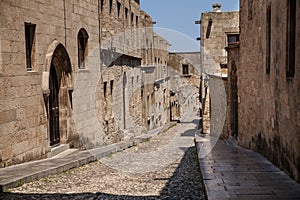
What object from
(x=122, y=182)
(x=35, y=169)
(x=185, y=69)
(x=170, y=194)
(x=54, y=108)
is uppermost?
(x=185, y=69)

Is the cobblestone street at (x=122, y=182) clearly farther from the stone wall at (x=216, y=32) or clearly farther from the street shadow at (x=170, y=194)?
the stone wall at (x=216, y=32)

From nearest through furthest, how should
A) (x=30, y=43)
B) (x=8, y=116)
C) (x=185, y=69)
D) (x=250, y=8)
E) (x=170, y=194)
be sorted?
(x=170, y=194) → (x=8, y=116) → (x=30, y=43) → (x=250, y=8) → (x=185, y=69)

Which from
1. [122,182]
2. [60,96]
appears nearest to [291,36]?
[122,182]

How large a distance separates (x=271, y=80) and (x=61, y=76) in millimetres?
6037

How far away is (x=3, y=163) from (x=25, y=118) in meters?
1.28

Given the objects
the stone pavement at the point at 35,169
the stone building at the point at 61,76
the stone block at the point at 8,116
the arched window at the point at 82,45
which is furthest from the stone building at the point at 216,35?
the stone block at the point at 8,116

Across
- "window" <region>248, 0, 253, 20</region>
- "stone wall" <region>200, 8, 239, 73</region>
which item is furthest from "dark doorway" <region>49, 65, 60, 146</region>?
"stone wall" <region>200, 8, 239, 73</region>

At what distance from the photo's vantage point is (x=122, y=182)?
24.4 feet

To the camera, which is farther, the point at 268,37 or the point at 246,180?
the point at 268,37

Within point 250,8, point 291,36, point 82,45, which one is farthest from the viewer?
point 82,45

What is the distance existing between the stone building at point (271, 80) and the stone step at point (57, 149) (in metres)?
5.38

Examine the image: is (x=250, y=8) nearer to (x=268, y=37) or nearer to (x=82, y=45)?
(x=268, y=37)

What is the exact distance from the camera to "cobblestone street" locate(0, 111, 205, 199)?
6.12 meters

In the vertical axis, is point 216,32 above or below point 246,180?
above
